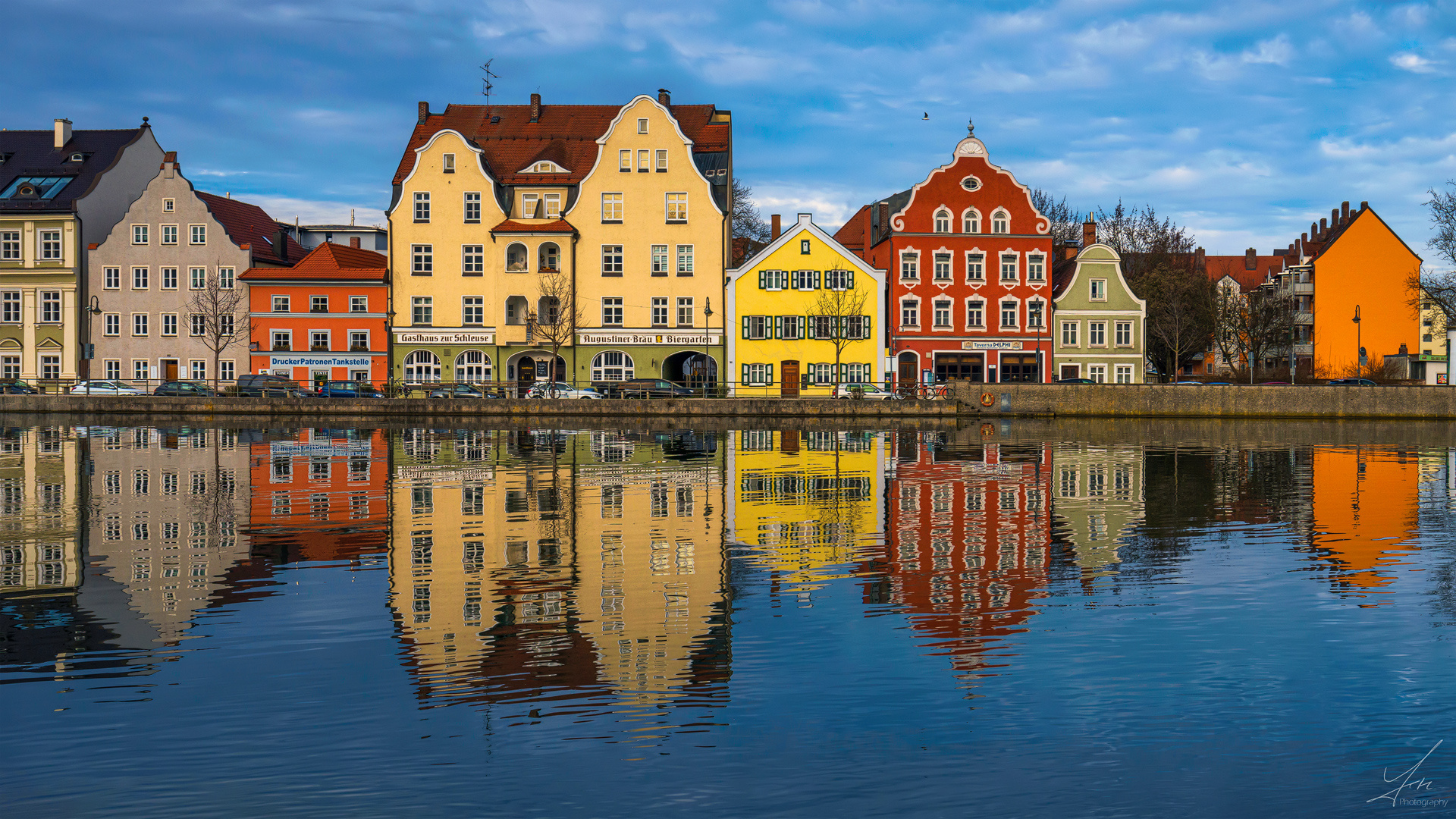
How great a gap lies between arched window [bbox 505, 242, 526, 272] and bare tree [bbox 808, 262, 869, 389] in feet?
59.9

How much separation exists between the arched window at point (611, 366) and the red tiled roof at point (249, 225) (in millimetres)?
24094

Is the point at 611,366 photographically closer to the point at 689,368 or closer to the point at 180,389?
the point at 689,368

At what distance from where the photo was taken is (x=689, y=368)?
83.0m

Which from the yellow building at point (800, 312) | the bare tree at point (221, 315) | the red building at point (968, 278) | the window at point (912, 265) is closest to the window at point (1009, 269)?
the red building at point (968, 278)

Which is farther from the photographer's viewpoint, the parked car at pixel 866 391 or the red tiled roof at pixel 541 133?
the red tiled roof at pixel 541 133

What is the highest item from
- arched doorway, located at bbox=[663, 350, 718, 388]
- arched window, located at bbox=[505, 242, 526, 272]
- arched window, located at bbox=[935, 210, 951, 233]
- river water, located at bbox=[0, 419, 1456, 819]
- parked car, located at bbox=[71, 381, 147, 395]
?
arched window, located at bbox=[935, 210, 951, 233]

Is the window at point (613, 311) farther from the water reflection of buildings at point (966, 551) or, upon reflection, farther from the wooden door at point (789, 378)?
the water reflection of buildings at point (966, 551)

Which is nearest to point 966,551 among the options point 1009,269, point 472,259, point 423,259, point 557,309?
point 557,309

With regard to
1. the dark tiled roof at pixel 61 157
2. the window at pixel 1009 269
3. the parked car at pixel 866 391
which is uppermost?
the dark tiled roof at pixel 61 157

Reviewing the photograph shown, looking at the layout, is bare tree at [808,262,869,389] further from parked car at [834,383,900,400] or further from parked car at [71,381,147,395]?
parked car at [71,381,147,395]

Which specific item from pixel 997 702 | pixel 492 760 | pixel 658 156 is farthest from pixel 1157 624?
pixel 658 156

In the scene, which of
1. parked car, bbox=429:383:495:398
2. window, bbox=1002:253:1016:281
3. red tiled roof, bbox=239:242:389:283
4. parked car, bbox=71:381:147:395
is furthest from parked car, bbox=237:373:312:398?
window, bbox=1002:253:1016:281

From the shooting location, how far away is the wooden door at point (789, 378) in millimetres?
78500

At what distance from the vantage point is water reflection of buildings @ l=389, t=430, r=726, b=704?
10742 millimetres
